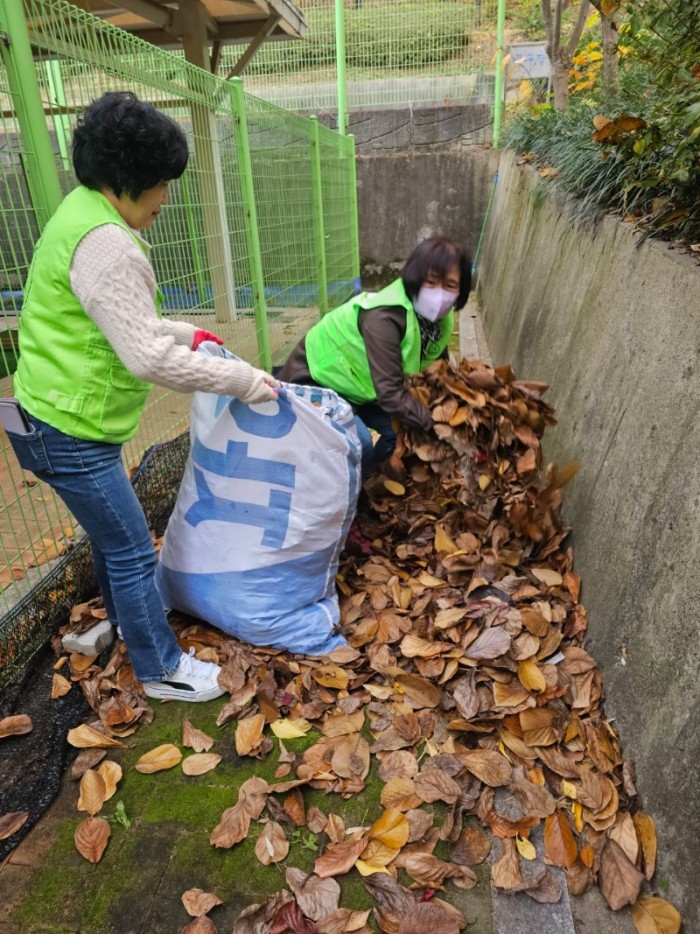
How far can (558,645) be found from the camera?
201 cm

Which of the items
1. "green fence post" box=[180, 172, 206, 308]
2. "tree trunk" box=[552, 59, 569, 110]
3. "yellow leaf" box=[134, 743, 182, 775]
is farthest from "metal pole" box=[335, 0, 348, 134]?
"yellow leaf" box=[134, 743, 182, 775]

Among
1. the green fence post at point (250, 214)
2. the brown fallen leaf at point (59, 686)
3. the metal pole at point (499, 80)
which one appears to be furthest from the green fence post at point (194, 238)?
the metal pole at point (499, 80)

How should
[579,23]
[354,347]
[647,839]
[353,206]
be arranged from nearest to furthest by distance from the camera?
[647,839], [354,347], [579,23], [353,206]

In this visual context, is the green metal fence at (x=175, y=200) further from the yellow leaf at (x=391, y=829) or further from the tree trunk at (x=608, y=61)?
the tree trunk at (x=608, y=61)

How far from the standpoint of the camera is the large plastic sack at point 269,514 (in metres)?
2.12

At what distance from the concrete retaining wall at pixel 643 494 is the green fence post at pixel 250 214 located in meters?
2.13

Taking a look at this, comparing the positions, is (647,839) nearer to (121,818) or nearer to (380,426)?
(121,818)

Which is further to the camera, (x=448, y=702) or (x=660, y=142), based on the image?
(x=660, y=142)

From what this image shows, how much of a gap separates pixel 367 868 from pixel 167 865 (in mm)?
507

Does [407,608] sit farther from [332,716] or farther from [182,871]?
[182,871]

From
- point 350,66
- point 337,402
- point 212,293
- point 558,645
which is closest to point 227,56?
point 350,66

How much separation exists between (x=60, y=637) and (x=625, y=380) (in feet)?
7.33

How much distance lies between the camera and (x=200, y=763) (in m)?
1.85

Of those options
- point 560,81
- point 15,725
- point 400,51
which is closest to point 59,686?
point 15,725
